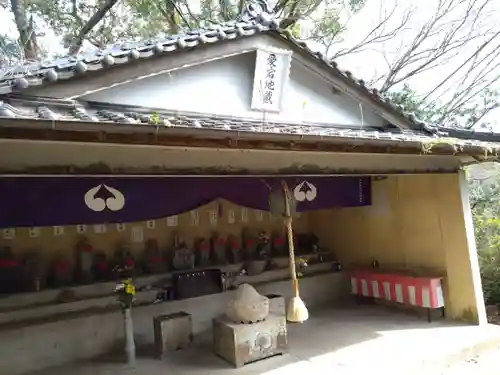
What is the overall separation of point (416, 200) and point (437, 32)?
26.2 feet

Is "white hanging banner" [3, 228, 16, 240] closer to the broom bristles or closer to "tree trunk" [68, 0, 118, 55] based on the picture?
the broom bristles

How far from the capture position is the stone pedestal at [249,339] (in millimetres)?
5641

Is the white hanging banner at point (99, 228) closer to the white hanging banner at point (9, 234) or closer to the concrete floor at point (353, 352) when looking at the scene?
the white hanging banner at point (9, 234)

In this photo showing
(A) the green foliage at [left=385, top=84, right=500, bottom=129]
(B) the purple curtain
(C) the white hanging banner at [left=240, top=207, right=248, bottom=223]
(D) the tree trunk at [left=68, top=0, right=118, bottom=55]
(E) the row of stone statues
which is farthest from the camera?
(A) the green foliage at [left=385, top=84, right=500, bottom=129]

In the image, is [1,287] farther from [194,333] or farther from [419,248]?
[419,248]

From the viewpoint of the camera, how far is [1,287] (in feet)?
20.2

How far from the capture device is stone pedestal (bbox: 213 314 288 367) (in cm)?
564

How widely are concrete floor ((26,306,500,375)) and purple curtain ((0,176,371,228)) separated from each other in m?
2.02

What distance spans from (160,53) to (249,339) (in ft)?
12.8

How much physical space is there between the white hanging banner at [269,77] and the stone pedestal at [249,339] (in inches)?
125

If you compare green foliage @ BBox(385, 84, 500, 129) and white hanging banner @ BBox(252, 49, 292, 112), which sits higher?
green foliage @ BBox(385, 84, 500, 129)

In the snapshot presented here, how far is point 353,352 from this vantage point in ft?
19.9

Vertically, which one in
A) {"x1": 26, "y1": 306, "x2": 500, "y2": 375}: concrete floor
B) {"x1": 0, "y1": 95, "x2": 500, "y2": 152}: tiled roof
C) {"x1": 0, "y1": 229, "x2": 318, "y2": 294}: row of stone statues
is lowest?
{"x1": 26, "y1": 306, "x2": 500, "y2": 375}: concrete floor

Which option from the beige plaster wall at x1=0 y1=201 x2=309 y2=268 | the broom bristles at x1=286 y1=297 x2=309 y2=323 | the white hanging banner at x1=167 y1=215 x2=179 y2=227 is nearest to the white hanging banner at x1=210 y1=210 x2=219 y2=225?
the beige plaster wall at x1=0 y1=201 x2=309 y2=268
